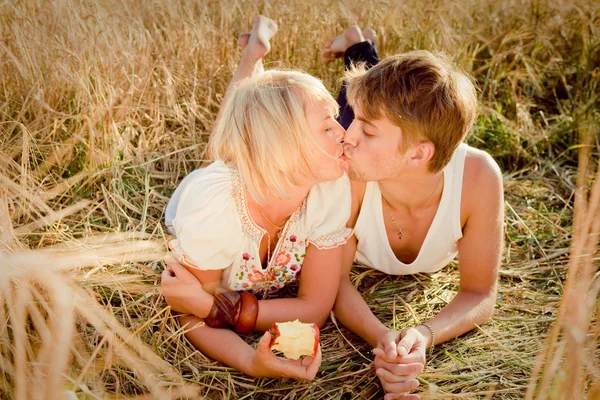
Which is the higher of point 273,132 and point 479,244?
point 273,132

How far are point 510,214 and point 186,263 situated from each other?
5.97 feet

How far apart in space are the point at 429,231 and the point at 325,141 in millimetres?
571

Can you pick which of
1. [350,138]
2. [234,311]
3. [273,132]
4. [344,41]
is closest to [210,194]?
[273,132]

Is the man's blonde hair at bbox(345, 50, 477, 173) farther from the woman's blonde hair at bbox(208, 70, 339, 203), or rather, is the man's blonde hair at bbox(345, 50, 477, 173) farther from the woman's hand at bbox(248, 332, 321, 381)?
the woman's hand at bbox(248, 332, 321, 381)

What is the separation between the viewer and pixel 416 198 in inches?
92.0

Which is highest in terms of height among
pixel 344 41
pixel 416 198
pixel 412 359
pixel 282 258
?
pixel 344 41

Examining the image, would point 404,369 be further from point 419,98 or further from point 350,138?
point 419,98

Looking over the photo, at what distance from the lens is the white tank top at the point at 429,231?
2.28 meters

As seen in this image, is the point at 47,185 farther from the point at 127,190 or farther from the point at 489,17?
the point at 489,17

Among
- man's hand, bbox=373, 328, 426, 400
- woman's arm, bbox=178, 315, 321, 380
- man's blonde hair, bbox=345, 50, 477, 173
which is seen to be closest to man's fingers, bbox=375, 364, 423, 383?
man's hand, bbox=373, 328, 426, 400

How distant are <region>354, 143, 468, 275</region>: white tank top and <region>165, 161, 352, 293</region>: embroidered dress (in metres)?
0.11

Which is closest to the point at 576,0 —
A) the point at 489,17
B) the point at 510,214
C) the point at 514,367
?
the point at 489,17

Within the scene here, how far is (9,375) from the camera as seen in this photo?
66.3 inches

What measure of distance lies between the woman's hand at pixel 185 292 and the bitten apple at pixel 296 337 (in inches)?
15.1
